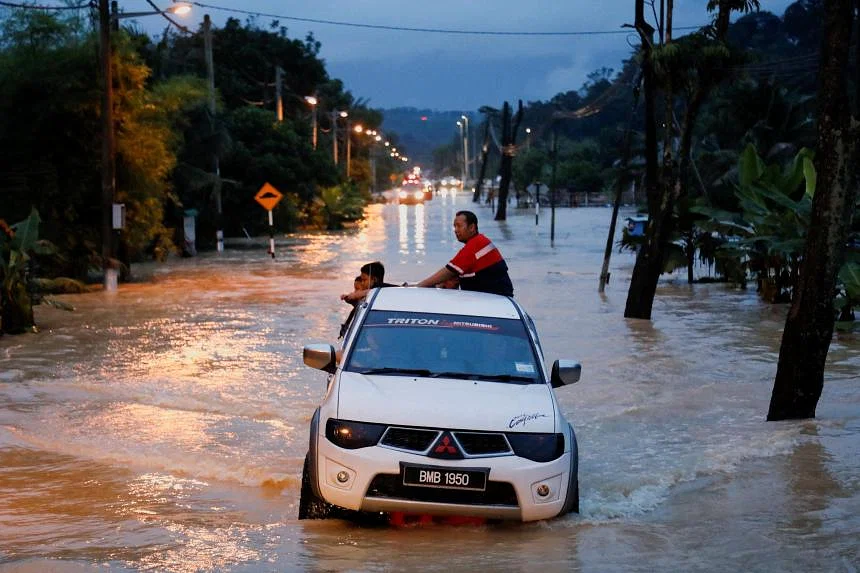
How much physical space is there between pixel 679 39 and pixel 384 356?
13375mm

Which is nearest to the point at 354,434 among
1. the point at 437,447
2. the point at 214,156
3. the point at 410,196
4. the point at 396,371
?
the point at 437,447

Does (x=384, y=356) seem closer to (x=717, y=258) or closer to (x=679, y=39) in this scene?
(x=679, y=39)

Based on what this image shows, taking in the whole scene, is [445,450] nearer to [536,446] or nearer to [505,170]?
[536,446]

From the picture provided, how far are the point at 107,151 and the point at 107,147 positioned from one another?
0.10m

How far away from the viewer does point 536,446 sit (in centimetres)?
761

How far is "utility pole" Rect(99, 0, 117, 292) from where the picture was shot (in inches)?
1071

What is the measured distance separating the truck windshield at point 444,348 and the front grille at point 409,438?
83 centimetres

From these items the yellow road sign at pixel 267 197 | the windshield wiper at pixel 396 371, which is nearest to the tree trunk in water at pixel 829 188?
the windshield wiper at pixel 396 371

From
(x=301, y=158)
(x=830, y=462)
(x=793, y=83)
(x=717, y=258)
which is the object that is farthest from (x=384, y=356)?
(x=793, y=83)

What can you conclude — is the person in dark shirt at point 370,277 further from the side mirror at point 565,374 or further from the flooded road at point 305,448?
the side mirror at point 565,374

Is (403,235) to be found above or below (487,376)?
below

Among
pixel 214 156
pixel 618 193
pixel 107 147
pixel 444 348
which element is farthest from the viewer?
pixel 214 156

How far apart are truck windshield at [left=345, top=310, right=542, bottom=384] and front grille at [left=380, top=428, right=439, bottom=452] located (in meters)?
0.83

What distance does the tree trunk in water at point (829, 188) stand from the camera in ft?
36.4
